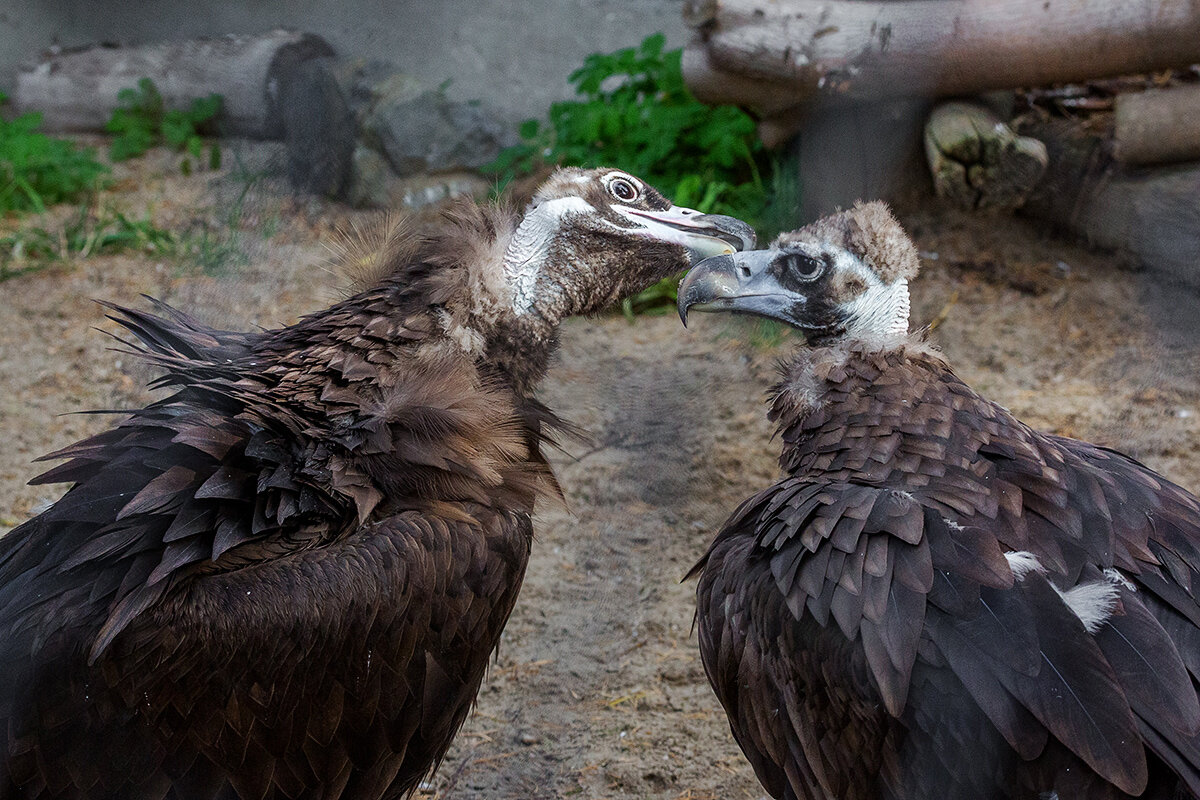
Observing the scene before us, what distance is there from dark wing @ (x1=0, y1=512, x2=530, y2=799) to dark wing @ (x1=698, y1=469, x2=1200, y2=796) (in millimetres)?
549

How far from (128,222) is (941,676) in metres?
5.00

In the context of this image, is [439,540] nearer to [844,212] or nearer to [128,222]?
[844,212]

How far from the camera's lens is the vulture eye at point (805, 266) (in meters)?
2.51

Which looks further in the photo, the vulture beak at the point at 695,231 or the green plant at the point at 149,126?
the green plant at the point at 149,126

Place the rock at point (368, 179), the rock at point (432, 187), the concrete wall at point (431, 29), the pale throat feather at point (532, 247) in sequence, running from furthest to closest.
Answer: the rock at point (432, 187) < the rock at point (368, 179) < the concrete wall at point (431, 29) < the pale throat feather at point (532, 247)

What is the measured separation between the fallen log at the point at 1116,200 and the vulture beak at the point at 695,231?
266 centimetres

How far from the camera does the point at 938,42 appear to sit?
440 cm

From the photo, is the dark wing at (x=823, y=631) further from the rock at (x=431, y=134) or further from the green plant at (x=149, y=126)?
the green plant at (x=149, y=126)

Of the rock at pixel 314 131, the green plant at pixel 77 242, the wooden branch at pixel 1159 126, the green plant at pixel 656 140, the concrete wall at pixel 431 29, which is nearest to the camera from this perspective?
the concrete wall at pixel 431 29

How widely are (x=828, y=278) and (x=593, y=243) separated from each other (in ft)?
1.75

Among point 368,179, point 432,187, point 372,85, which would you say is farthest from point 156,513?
point 372,85

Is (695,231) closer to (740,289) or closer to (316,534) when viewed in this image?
(740,289)

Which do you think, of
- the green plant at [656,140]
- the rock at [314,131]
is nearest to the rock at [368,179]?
the rock at [314,131]

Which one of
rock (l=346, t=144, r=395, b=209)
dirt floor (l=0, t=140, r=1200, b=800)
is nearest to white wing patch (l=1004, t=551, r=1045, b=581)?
dirt floor (l=0, t=140, r=1200, b=800)
